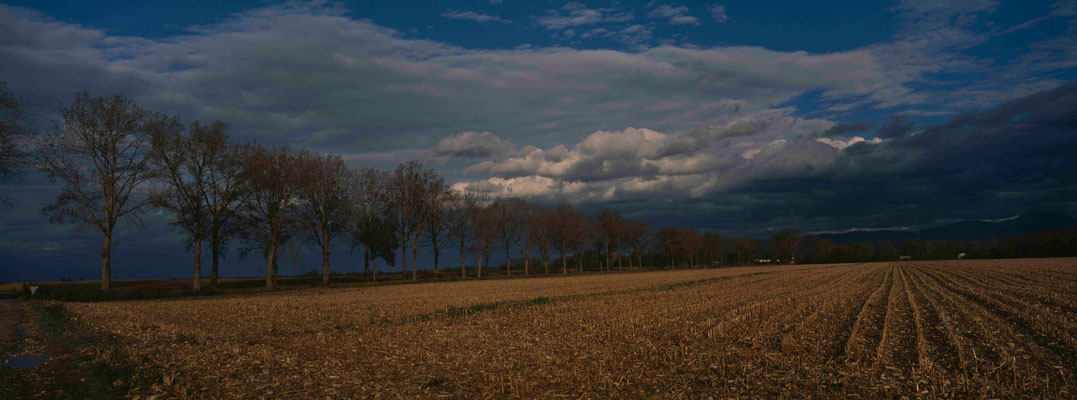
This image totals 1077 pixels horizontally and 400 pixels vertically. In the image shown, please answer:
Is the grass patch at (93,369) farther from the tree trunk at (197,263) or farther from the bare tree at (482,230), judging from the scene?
the bare tree at (482,230)

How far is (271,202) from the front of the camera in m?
49.5

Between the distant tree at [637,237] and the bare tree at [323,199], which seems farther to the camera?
the distant tree at [637,237]

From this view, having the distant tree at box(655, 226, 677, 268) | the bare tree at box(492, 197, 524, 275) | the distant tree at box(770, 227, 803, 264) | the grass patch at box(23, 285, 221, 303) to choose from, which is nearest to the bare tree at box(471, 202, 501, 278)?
the bare tree at box(492, 197, 524, 275)

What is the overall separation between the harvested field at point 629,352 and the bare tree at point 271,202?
2537cm

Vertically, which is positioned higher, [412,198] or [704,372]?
[412,198]

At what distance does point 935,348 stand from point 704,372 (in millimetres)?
6836

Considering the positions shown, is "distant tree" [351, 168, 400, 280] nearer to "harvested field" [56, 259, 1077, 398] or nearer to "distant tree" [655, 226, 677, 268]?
"harvested field" [56, 259, 1077, 398]

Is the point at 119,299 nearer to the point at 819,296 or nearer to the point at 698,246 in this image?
the point at 819,296

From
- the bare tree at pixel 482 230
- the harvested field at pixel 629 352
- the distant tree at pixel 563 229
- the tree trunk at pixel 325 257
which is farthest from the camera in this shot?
the distant tree at pixel 563 229

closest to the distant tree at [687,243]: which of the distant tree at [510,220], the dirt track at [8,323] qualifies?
the distant tree at [510,220]

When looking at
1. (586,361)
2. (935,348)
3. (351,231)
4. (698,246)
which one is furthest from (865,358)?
(698,246)

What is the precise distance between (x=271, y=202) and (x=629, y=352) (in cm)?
4563

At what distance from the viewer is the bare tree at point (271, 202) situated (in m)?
47.2

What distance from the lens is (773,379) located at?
10555mm
